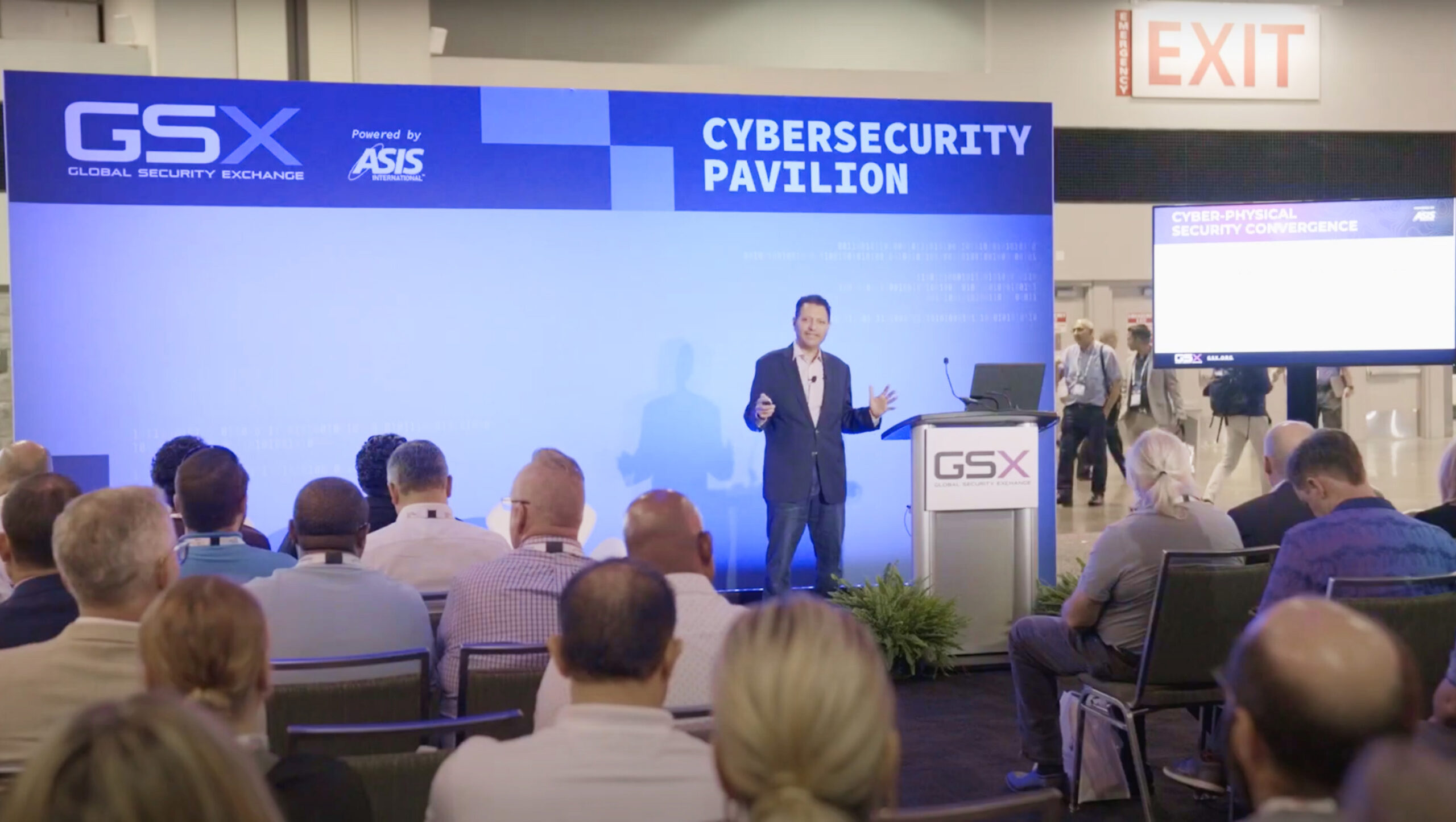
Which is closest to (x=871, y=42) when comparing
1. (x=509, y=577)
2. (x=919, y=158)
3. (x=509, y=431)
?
(x=919, y=158)

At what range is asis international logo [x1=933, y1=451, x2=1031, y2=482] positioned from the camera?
220 inches

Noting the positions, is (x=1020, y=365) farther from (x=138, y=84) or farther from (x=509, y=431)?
(x=138, y=84)

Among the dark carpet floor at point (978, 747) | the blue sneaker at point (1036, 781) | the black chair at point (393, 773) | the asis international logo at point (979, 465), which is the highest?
the asis international logo at point (979, 465)

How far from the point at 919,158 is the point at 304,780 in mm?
6238

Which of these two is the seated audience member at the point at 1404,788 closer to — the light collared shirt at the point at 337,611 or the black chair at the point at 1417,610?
the black chair at the point at 1417,610

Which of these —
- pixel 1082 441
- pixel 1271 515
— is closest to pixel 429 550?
pixel 1271 515

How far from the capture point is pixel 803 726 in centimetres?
137

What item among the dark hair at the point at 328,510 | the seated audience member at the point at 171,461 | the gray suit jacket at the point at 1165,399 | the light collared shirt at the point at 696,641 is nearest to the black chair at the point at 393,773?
the light collared shirt at the point at 696,641

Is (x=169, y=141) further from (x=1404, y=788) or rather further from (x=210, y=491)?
(x=1404, y=788)

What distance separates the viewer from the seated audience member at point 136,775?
98 centimetres

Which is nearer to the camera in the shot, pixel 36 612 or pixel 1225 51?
pixel 36 612

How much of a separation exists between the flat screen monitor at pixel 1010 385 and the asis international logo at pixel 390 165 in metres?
3.21

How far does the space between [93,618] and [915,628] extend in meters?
3.81

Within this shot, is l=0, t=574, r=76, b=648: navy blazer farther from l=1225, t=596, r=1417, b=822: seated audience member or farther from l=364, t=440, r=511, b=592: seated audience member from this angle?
l=1225, t=596, r=1417, b=822: seated audience member
